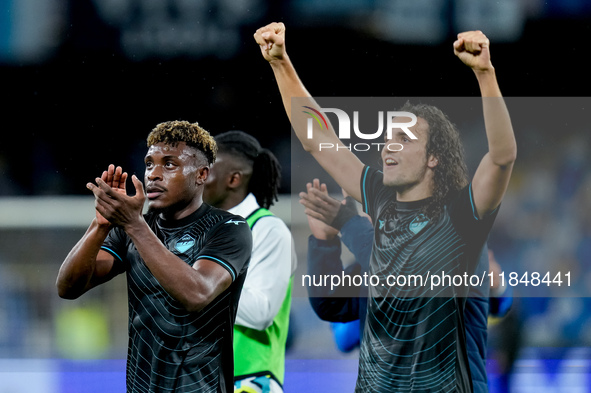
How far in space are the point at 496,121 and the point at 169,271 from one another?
1143mm

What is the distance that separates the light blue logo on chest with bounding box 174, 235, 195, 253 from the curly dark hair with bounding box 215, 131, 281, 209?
917 millimetres

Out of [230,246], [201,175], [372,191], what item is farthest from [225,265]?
[372,191]

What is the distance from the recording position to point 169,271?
1788 millimetres

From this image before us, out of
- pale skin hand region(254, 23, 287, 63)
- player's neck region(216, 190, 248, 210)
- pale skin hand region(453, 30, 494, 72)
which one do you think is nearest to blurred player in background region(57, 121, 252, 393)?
pale skin hand region(254, 23, 287, 63)

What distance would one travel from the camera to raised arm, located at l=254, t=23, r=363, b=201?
253cm

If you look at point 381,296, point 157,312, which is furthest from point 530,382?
point 157,312

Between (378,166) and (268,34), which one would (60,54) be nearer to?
(268,34)

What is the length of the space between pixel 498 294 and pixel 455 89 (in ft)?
2.95

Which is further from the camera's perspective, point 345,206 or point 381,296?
point 345,206

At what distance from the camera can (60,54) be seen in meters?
3.10

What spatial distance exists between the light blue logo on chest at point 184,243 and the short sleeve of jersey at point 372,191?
0.78 m

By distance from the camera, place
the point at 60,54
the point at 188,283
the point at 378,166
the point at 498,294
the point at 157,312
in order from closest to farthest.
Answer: the point at 188,283 < the point at 157,312 < the point at 378,166 < the point at 498,294 < the point at 60,54

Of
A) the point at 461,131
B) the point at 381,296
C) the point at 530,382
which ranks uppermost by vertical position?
the point at 461,131

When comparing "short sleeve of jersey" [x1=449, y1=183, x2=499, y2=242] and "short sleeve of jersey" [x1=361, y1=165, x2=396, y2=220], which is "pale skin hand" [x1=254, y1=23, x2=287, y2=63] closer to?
"short sleeve of jersey" [x1=361, y1=165, x2=396, y2=220]
